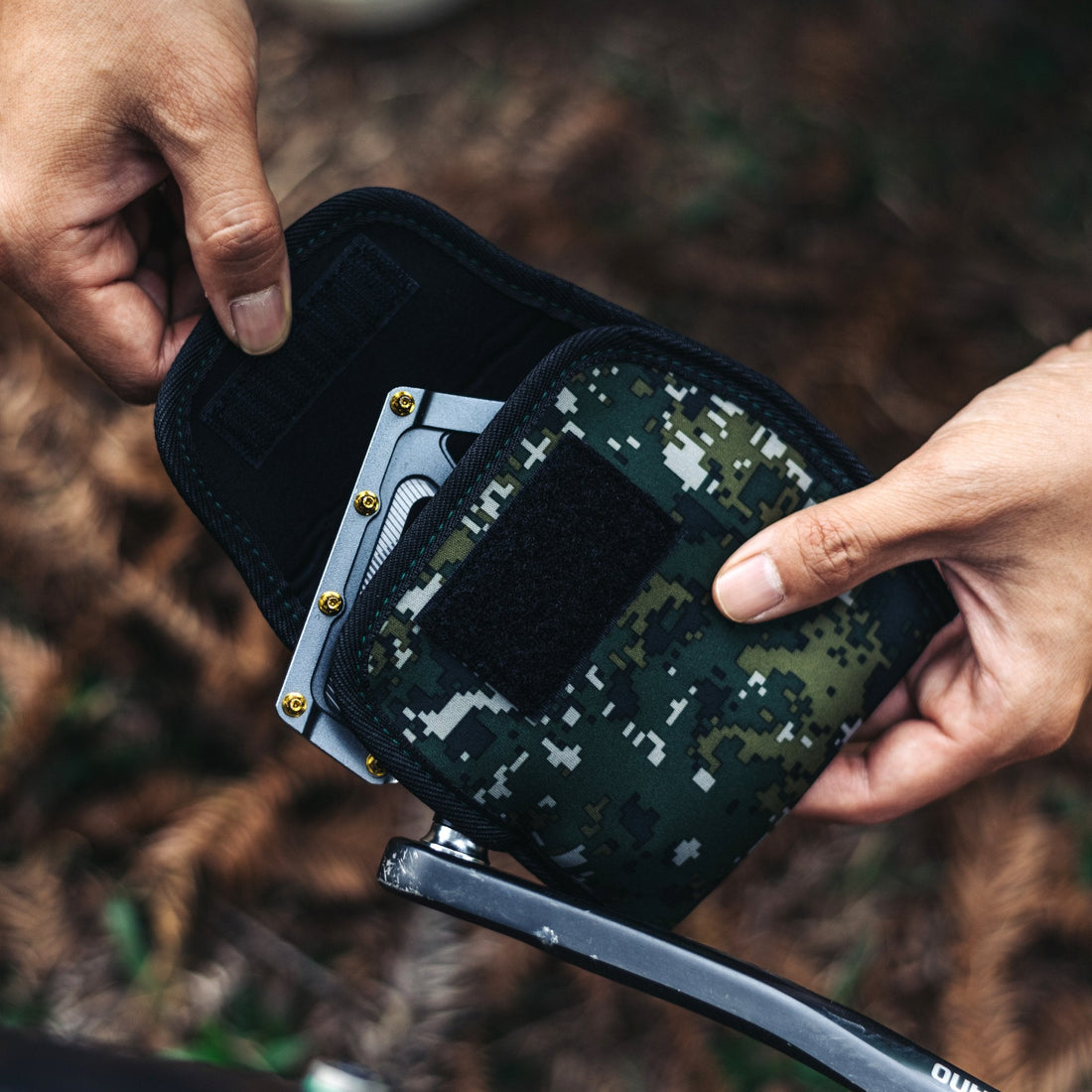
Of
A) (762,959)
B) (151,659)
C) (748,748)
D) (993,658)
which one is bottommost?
(151,659)

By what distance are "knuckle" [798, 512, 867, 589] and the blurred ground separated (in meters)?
1.03

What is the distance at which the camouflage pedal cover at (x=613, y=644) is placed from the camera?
1109 mm

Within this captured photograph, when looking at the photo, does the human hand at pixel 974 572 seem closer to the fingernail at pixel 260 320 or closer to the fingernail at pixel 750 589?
the fingernail at pixel 750 589

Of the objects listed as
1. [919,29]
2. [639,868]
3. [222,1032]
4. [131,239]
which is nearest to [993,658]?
[639,868]

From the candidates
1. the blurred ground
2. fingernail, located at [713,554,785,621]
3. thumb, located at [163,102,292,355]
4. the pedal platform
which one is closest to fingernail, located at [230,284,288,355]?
→ thumb, located at [163,102,292,355]

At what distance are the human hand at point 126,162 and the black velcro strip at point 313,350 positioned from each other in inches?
1.3

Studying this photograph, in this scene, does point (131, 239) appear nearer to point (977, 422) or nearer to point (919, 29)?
point (977, 422)

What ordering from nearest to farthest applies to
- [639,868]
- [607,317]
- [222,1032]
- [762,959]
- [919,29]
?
[639,868]
[607,317]
[222,1032]
[762,959]
[919,29]

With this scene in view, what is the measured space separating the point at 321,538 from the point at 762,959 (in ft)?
4.20

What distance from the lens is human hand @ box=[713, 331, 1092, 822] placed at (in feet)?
3.81

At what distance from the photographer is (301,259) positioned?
1241mm

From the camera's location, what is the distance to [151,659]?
196 centimetres

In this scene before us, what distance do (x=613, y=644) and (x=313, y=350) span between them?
52cm

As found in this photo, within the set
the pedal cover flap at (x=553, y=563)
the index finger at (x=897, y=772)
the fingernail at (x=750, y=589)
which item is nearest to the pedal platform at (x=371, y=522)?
the pedal cover flap at (x=553, y=563)
